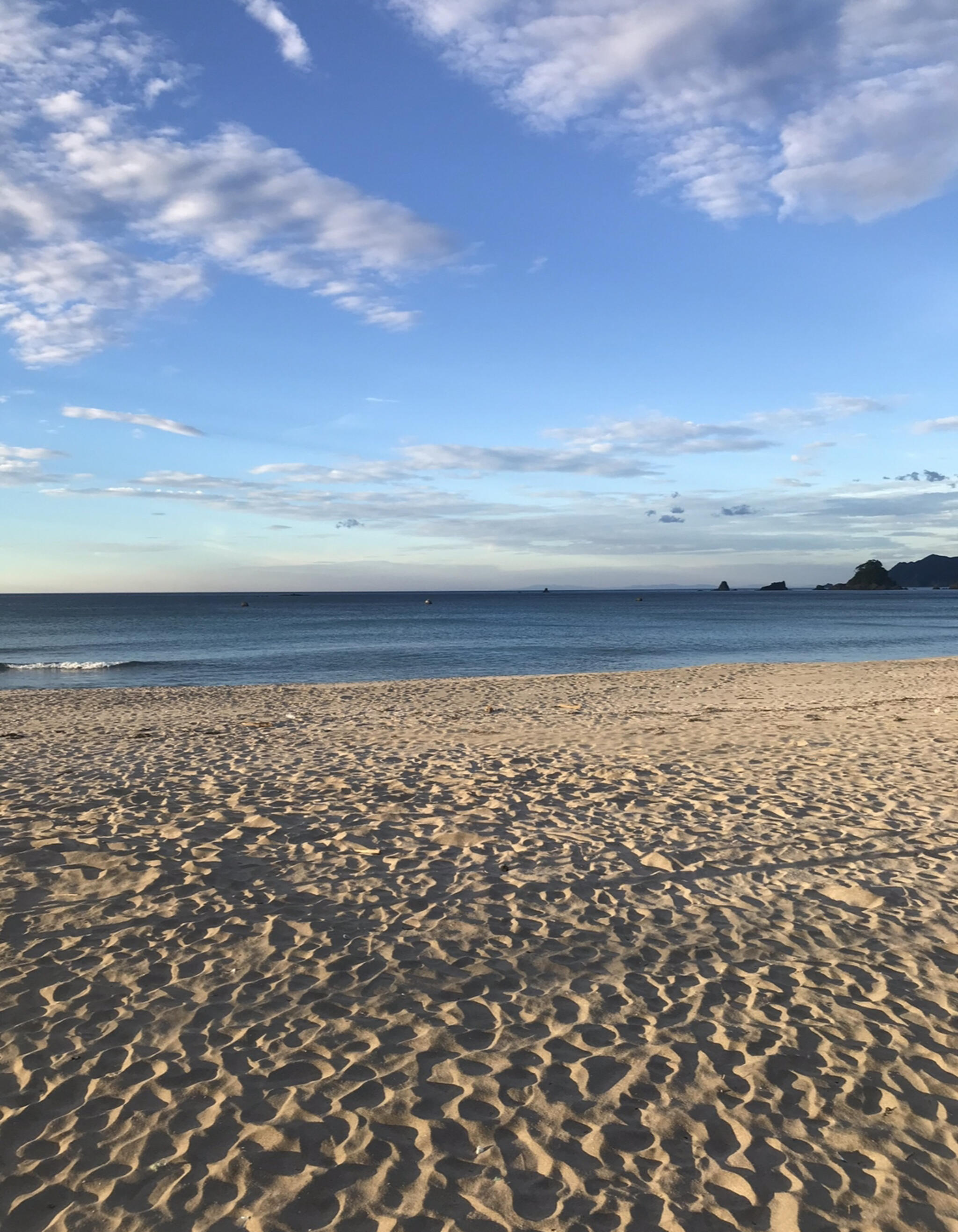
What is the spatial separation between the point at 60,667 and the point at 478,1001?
36115 millimetres

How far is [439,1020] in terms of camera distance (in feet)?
16.4

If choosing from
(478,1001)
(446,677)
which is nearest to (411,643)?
(446,677)

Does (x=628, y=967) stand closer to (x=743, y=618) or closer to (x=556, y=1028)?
(x=556, y=1028)

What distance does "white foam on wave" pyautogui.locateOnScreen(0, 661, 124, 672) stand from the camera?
116 ft

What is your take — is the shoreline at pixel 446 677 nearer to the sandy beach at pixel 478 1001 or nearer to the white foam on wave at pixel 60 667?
the white foam on wave at pixel 60 667

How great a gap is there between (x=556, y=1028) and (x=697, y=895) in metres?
2.42

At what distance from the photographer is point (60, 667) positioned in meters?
36.3

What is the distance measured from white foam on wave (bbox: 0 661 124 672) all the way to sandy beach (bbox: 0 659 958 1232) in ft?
87.0

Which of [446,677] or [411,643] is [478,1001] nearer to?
[446,677]

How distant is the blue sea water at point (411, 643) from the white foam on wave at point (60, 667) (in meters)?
0.13

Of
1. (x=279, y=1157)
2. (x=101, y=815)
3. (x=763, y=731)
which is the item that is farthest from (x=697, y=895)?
(x=763, y=731)

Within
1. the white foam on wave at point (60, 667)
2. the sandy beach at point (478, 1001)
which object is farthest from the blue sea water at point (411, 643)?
the sandy beach at point (478, 1001)

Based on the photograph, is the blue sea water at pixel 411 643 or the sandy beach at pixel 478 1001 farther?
the blue sea water at pixel 411 643

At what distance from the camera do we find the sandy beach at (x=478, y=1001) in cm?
368
